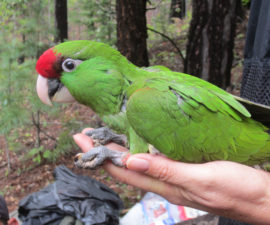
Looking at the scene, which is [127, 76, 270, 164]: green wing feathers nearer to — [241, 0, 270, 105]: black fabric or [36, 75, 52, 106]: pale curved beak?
[241, 0, 270, 105]: black fabric

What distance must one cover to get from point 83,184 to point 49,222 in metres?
0.61

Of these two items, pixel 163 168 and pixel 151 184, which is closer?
pixel 163 168

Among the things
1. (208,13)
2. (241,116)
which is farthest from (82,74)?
Result: (208,13)

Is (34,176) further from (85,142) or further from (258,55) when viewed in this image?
(258,55)

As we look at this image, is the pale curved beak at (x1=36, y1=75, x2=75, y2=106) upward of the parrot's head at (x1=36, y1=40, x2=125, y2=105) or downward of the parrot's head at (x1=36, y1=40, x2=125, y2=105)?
downward

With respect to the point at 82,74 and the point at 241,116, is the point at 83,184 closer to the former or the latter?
the point at 82,74

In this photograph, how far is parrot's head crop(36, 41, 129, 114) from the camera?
4.84 ft

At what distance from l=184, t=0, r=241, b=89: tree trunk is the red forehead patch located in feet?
9.68

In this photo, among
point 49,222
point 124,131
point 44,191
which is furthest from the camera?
point 44,191

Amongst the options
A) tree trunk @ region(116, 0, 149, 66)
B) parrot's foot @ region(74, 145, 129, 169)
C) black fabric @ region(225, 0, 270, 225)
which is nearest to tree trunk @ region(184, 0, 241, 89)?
tree trunk @ region(116, 0, 149, 66)

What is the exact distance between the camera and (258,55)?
1.71m

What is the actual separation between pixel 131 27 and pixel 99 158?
2.80 meters

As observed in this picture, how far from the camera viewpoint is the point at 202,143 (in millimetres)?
1455

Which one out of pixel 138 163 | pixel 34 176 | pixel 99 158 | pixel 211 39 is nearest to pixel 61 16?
pixel 34 176
